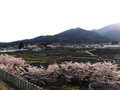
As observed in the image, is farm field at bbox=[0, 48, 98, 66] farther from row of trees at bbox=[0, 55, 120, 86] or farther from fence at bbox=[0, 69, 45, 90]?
fence at bbox=[0, 69, 45, 90]

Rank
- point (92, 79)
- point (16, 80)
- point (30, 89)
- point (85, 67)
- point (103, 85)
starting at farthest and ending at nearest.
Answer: point (85, 67) < point (92, 79) < point (103, 85) < point (16, 80) < point (30, 89)

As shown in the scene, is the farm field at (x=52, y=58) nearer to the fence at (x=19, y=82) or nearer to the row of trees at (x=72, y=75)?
the row of trees at (x=72, y=75)

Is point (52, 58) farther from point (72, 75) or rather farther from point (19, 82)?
point (19, 82)

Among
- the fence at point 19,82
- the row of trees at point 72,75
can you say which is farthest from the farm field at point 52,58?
the fence at point 19,82

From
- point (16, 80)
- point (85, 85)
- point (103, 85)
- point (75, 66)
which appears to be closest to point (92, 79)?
point (85, 85)

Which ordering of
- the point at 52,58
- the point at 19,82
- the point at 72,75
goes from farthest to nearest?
the point at 52,58
the point at 72,75
the point at 19,82

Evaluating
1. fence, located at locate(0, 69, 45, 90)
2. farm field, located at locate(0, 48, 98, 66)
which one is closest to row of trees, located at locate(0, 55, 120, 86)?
fence, located at locate(0, 69, 45, 90)

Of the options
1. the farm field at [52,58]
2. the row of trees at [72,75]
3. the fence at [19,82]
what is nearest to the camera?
the fence at [19,82]

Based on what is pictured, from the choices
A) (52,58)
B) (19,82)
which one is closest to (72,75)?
(19,82)

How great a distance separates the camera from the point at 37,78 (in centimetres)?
5016

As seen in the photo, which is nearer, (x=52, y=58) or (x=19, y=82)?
(x=19, y=82)

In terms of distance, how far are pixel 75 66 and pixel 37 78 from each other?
22.5 feet

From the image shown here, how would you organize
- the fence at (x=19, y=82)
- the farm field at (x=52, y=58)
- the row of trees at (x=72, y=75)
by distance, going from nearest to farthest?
the fence at (x=19, y=82) < the row of trees at (x=72, y=75) < the farm field at (x=52, y=58)

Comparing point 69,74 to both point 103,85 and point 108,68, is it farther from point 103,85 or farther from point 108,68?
point 103,85
